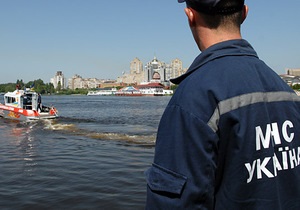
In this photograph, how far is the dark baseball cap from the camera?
1.69 metres

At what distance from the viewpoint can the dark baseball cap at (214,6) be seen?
5.55 ft

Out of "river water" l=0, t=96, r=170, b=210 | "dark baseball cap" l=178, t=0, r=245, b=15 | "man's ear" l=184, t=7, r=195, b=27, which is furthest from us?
"river water" l=0, t=96, r=170, b=210

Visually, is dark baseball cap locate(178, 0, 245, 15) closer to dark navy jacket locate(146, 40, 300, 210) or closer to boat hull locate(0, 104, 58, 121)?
dark navy jacket locate(146, 40, 300, 210)

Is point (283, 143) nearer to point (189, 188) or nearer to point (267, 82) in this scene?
point (267, 82)

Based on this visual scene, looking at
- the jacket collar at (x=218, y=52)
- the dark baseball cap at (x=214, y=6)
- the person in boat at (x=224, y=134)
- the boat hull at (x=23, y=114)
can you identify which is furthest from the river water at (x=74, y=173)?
the boat hull at (x=23, y=114)

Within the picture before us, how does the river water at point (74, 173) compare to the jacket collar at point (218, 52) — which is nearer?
the jacket collar at point (218, 52)

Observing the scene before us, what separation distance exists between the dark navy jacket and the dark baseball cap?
174mm

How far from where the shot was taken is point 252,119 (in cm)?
163

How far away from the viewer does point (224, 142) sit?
161 cm

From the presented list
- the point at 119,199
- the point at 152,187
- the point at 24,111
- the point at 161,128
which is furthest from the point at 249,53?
the point at 24,111

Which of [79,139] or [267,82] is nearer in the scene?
[267,82]

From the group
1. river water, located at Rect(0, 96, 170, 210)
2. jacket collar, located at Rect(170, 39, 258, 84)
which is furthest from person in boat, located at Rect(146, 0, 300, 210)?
river water, located at Rect(0, 96, 170, 210)

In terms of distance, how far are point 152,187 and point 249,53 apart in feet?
2.96

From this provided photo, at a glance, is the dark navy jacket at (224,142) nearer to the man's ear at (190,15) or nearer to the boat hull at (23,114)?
the man's ear at (190,15)
